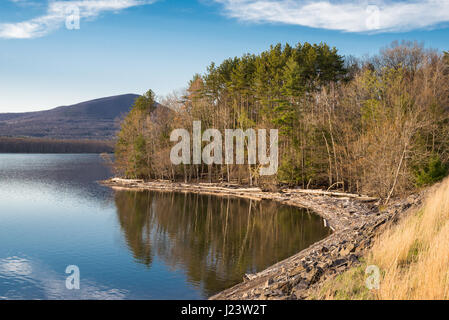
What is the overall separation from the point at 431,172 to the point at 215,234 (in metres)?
16.4

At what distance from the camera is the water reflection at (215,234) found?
52.4 ft

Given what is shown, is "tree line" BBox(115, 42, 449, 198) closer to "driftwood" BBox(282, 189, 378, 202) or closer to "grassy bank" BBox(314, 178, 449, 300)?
"driftwood" BBox(282, 189, 378, 202)

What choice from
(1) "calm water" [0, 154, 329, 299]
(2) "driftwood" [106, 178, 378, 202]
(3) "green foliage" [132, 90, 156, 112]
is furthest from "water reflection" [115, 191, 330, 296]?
(3) "green foliage" [132, 90, 156, 112]

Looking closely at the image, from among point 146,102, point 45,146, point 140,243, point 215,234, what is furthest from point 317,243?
point 45,146

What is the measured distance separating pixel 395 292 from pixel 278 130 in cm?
3300

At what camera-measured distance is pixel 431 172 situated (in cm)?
2559

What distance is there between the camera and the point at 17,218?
26.6 meters

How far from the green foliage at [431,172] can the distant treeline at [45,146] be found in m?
134

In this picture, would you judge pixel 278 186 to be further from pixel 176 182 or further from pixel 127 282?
pixel 127 282

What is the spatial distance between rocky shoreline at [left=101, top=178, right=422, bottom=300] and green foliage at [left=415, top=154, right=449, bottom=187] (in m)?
3.20

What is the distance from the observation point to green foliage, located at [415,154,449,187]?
83.8ft

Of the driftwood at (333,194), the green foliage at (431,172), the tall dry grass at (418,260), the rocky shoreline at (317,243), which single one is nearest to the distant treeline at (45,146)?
the rocky shoreline at (317,243)
